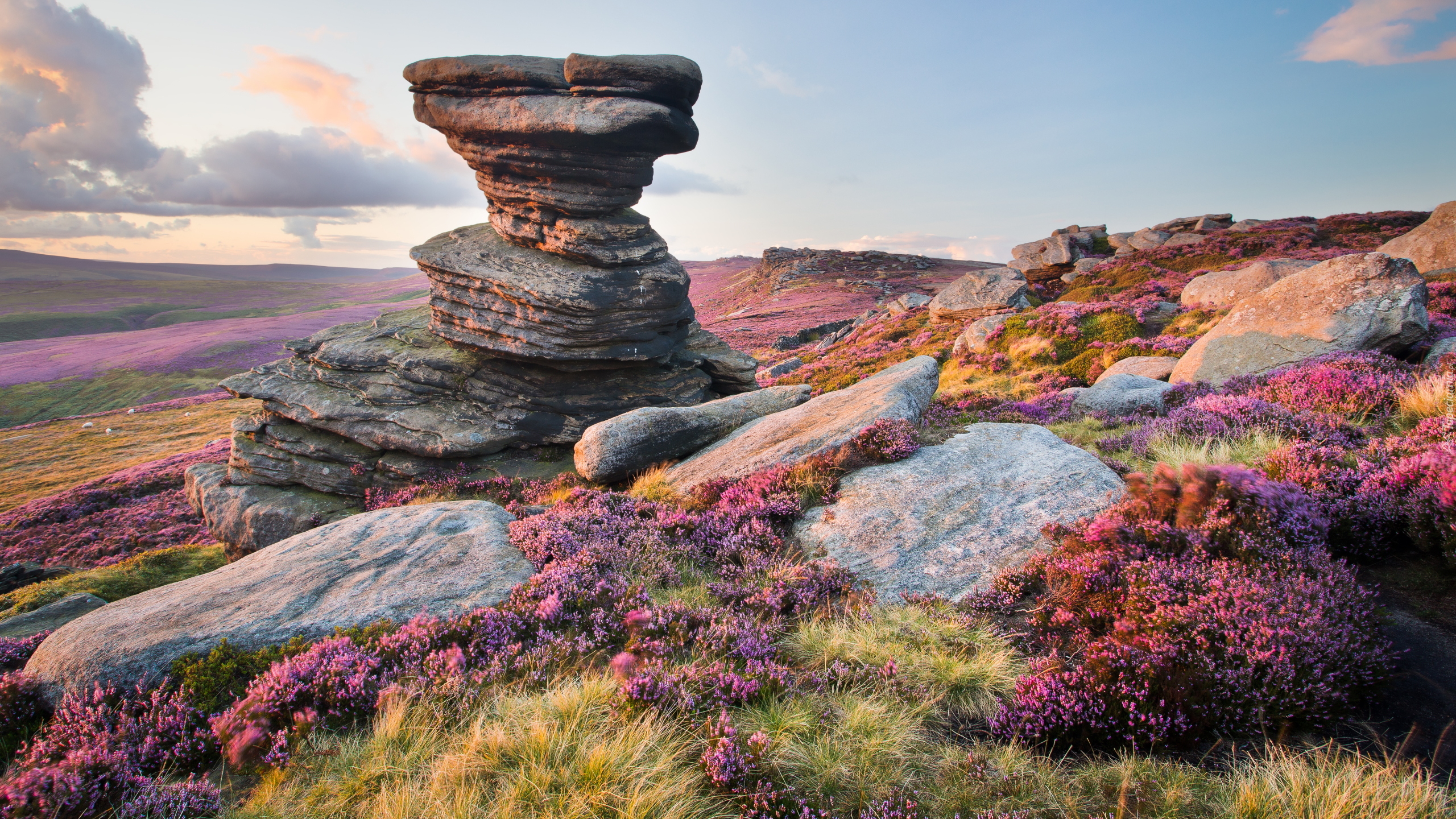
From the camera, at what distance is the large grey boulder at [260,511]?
15867 mm

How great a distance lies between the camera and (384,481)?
16703 millimetres

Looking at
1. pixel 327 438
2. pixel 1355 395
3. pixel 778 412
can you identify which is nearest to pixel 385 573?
pixel 778 412

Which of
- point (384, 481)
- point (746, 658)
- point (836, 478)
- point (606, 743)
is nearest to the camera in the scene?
point (606, 743)

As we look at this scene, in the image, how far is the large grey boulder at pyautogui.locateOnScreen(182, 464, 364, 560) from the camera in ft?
52.1

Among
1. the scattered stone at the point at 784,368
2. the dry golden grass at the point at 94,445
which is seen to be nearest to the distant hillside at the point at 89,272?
the dry golden grass at the point at 94,445

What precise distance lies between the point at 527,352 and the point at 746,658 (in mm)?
13656

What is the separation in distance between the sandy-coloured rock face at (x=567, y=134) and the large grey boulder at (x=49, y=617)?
42.9 feet

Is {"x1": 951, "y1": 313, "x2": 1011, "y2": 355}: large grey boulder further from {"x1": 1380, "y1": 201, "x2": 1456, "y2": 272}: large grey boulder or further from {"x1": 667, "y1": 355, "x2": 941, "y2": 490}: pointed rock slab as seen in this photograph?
{"x1": 1380, "y1": 201, "x2": 1456, "y2": 272}: large grey boulder

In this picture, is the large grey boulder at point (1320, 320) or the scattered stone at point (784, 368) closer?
the large grey boulder at point (1320, 320)

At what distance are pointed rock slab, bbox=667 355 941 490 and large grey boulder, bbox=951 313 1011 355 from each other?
11359 mm

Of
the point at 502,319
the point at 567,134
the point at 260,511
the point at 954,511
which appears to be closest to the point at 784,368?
the point at 502,319

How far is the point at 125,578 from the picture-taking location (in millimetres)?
13359

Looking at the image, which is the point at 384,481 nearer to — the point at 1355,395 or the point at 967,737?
the point at 967,737

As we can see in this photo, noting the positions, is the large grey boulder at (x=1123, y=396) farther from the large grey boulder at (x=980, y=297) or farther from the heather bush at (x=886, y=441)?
the large grey boulder at (x=980, y=297)
